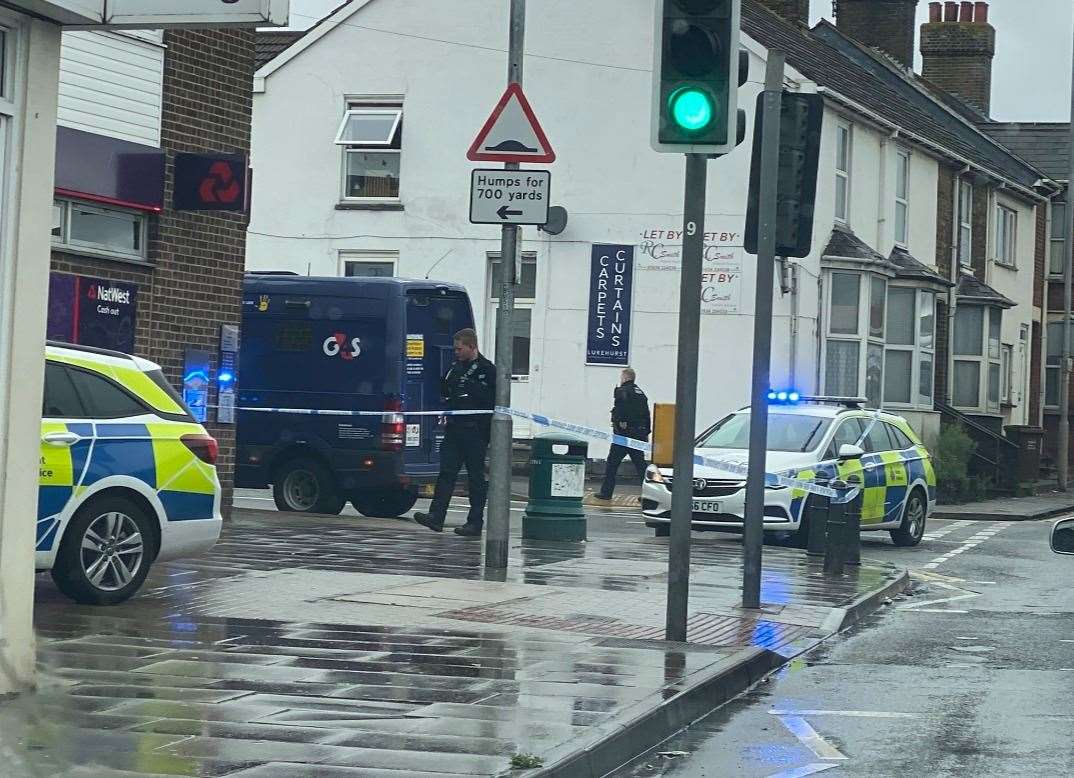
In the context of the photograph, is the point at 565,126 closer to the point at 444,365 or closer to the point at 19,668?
the point at 444,365

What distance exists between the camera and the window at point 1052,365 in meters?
51.3

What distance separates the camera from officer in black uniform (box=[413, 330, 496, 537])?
17.1 metres

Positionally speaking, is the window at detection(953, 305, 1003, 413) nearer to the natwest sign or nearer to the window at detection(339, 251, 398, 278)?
the window at detection(339, 251, 398, 278)

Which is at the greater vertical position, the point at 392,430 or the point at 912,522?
the point at 392,430

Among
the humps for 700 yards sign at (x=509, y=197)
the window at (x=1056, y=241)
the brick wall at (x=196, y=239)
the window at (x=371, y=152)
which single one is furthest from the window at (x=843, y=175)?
the humps for 700 yards sign at (x=509, y=197)

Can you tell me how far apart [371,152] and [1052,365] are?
85.5ft

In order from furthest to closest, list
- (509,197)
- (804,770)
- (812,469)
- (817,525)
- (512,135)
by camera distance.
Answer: (812,469) < (817,525) < (509,197) < (512,135) < (804,770)

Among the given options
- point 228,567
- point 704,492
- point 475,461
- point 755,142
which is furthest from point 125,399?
point 704,492

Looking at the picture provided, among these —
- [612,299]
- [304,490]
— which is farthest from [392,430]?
[612,299]

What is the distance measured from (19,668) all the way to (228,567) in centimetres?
589

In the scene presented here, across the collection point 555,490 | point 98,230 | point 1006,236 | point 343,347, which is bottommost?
point 555,490

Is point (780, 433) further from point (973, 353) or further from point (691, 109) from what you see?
point (973, 353)

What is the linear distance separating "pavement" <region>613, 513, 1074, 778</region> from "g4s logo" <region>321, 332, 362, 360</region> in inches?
288

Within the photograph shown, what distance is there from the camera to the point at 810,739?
311 inches
